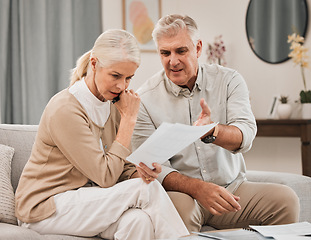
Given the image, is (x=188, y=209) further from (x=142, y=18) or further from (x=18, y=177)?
(x=142, y=18)

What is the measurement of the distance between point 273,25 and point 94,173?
271 centimetres

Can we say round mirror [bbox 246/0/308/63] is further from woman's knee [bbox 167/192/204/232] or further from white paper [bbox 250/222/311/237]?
white paper [bbox 250/222/311/237]

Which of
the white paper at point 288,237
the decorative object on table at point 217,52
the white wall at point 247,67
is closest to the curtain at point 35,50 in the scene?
the white wall at point 247,67

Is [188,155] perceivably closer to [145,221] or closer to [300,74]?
[145,221]

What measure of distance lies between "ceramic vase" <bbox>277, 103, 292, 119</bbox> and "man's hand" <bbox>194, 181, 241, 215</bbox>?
6.83 ft

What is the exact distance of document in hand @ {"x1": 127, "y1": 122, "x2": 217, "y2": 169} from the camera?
1421 mm

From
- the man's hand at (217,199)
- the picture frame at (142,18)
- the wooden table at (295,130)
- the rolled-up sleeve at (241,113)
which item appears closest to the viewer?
the man's hand at (217,199)

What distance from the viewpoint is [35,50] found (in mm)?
3736

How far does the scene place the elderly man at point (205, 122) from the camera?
1926 mm

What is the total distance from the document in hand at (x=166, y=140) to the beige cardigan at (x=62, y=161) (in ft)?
0.55

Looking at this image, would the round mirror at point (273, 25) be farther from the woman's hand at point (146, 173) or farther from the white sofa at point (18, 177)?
the woman's hand at point (146, 173)

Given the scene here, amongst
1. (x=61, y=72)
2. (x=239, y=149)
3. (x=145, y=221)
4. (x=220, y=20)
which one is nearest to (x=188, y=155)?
(x=239, y=149)

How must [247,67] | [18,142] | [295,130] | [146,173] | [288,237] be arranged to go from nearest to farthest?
[288,237], [146,173], [18,142], [295,130], [247,67]

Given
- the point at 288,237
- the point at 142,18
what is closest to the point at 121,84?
the point at 288,237
